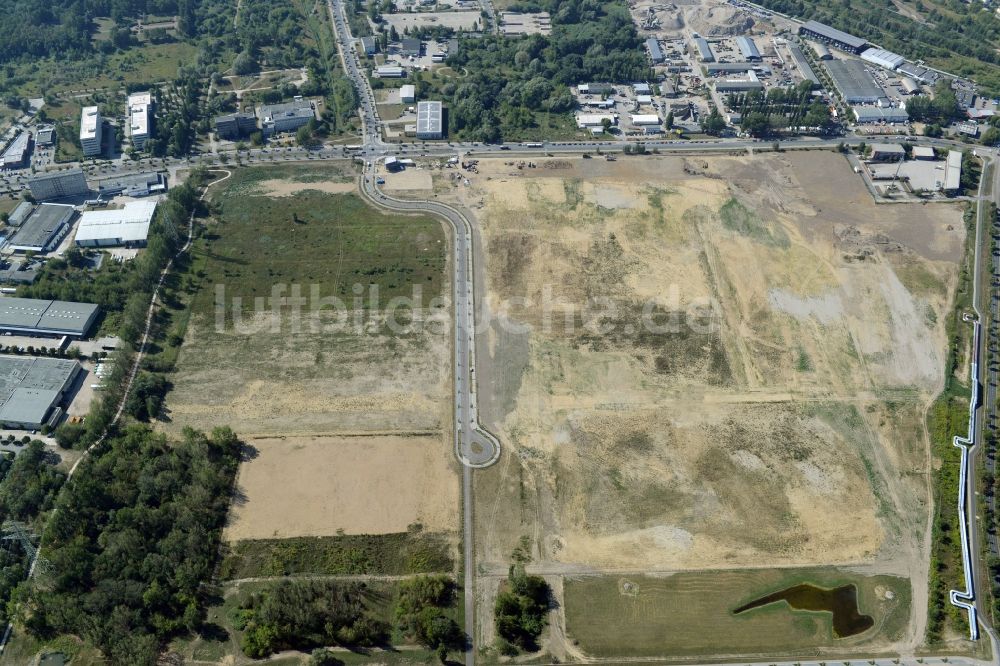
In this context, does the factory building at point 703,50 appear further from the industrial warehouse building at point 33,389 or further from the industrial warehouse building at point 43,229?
the industrial warehouse building at point 33,389

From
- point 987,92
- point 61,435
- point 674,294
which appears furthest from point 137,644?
point 987,92

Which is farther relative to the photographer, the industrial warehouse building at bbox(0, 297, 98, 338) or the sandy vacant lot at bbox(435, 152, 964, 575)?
the industrial warehouse building at bbox(0, 297, 98, 338)

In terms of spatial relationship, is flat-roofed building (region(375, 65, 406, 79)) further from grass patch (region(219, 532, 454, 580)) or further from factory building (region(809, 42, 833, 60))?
grass patch (region(219, 532, 454, 580))

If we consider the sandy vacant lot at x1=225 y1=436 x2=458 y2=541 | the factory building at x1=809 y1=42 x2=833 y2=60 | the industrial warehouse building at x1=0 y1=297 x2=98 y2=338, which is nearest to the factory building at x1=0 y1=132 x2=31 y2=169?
the industrial warehouse building at x1=0 y1=297 x2=98 y2=338

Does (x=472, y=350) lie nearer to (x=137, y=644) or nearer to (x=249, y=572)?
(x=249, y=572)

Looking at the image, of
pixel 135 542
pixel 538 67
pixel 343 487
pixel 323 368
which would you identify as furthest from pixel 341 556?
pixel 538 67

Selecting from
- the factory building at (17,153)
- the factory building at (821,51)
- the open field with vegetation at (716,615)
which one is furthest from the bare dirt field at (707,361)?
the factory building at (17,153)
